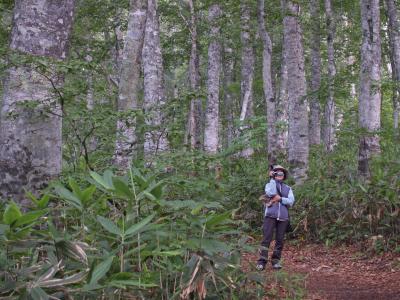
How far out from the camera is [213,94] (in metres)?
18.5

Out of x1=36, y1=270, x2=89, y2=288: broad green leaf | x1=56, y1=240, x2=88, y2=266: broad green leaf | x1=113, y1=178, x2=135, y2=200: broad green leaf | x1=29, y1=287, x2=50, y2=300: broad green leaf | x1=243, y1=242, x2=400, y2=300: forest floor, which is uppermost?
x1=113, y1=178, x2=135, y2=200: broad green leaf

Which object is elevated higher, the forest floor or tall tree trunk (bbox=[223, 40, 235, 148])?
tall tree trunk (bbox=[223, 40, 235, 148])

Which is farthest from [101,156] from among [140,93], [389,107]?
[389,107]

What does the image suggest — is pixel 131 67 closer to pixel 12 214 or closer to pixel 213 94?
pixel 12 214

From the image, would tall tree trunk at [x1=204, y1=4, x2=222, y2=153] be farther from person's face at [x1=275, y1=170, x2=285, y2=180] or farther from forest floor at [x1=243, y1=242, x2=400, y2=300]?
person's face at [x1=275, y1=170, x2=285, y2=180]

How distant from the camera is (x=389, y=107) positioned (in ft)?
92.2

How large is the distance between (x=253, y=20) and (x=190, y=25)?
525cm

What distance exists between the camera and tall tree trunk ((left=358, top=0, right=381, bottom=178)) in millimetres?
11906

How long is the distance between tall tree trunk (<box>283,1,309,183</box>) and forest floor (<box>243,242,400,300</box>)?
7.91 feet

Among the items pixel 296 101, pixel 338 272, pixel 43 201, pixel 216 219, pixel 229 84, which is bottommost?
pixel 338 272

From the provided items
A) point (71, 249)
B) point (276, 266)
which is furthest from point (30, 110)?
point (276, 266)

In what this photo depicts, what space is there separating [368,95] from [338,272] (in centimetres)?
513

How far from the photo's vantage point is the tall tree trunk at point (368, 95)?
39.1ft

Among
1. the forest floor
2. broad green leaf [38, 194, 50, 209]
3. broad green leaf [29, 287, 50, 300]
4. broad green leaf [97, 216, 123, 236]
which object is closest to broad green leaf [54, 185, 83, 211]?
broad green leaf [38, 194, 50, 209]
